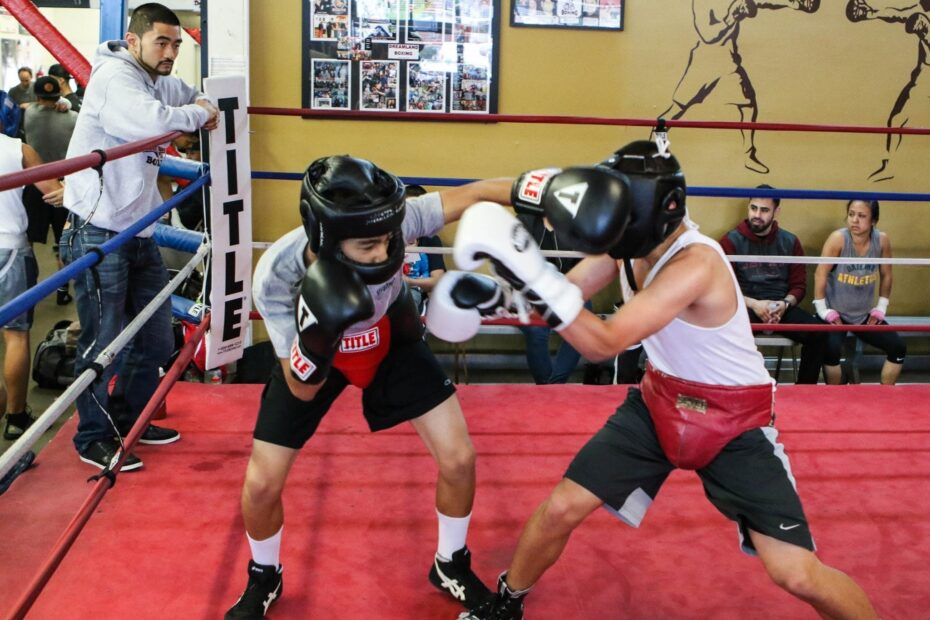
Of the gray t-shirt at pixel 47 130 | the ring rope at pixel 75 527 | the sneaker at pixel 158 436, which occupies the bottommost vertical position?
the sneaker at pixel 158 436

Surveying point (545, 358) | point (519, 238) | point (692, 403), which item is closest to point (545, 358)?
point (545, 358)

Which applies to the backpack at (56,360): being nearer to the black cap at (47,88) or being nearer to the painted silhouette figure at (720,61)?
the black cap at (47,88)

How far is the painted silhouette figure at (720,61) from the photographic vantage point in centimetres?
428

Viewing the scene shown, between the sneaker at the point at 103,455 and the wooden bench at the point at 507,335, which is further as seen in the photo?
the wooden bench at the point at 507,335

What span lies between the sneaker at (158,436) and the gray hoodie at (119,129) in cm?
58

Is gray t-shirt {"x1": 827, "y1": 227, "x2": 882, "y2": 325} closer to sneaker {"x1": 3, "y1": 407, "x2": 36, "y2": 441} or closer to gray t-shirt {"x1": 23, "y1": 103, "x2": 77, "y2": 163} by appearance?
sneaker {"x1": 3, "y1": 407, "x2": 36, "y2": 441}

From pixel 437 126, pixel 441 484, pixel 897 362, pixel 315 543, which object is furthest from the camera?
pixel 437 126

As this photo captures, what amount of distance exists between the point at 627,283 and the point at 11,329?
234 cm

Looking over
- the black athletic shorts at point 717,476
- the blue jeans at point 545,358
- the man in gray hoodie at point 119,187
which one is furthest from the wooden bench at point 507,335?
the black athletic shorts at point 717,476

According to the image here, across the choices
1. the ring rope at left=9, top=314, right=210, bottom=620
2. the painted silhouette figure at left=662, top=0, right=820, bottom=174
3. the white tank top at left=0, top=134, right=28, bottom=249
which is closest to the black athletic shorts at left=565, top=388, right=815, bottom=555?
the ring rope at left=9, top=314, right=210, bottom=620

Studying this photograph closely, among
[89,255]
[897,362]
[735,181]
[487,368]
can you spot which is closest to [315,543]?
[89,255]

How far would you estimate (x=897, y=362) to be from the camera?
3.88 metres

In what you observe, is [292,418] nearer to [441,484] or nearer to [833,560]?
[441,484]

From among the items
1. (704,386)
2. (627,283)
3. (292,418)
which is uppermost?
(627,283)
